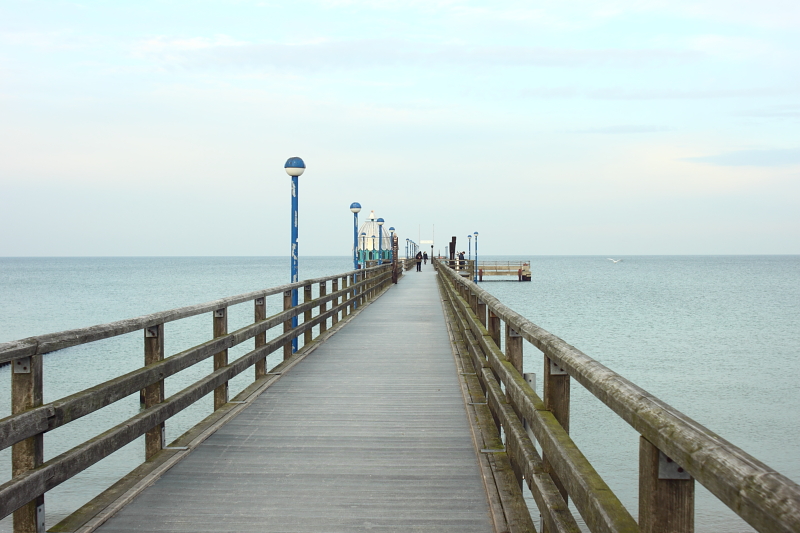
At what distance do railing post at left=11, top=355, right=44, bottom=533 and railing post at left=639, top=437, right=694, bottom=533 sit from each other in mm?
2866

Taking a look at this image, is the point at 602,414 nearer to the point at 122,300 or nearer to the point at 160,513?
the point at 160,513

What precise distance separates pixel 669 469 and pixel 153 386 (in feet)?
13.1

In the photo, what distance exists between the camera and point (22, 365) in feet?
10.7

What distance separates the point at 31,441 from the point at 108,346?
102ft

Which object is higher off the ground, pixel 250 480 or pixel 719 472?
pixel 719 472

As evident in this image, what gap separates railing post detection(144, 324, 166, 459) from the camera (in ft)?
15.9

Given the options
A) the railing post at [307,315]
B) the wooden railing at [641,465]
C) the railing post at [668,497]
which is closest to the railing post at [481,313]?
the wooden railing at [641,465]

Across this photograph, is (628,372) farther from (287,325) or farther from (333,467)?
(333,467)

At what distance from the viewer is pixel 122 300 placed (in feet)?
Answer: 221

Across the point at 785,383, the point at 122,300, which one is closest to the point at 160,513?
the point at 785,383

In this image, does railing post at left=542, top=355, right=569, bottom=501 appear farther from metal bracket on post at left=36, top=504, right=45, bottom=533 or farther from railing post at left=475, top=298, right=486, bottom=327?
railing post at left=475, top=298, right=486, bottom=327

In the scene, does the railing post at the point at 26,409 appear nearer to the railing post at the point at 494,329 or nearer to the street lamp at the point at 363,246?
the railing post at the point at 494,329

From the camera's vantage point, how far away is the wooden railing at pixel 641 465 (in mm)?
1410

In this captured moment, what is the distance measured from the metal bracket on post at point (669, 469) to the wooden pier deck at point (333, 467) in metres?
2.04
